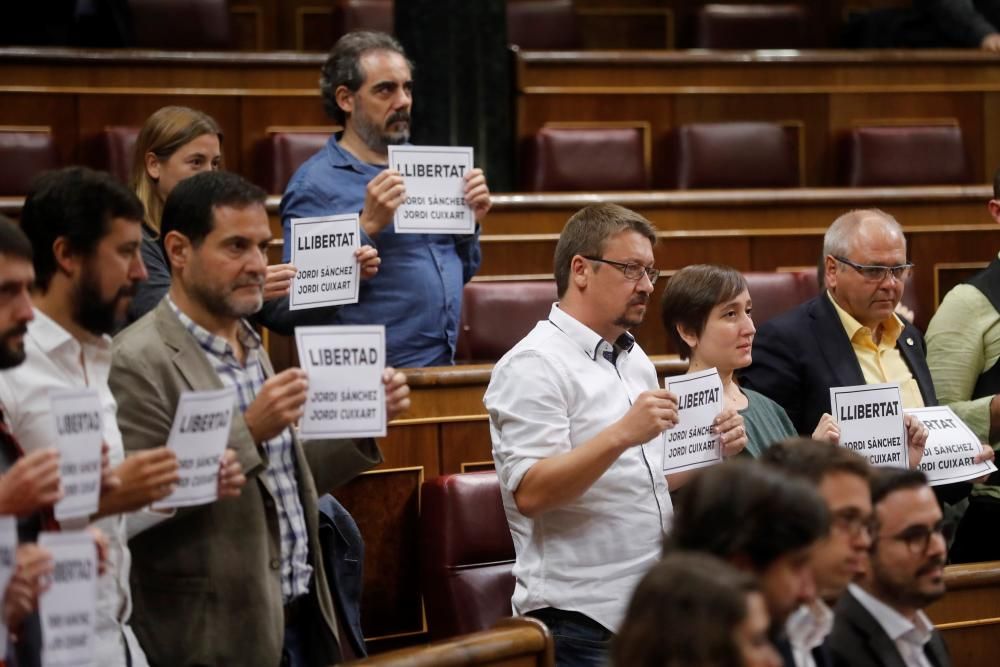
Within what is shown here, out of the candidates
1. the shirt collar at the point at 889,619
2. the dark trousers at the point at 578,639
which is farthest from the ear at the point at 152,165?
the shirt collar at the point at 889,619

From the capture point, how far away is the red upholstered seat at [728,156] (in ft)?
16.2

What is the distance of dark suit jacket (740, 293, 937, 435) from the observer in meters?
3.06

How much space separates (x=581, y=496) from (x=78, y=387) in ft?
2.78

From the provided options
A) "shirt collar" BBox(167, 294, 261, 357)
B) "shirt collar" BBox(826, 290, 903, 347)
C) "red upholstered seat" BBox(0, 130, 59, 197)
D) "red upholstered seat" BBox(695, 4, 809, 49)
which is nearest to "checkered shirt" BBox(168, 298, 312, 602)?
"shirt collar" BBox(167, 294, 261, 357)

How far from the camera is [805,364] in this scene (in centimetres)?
307

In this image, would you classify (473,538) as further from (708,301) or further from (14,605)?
(14,605)

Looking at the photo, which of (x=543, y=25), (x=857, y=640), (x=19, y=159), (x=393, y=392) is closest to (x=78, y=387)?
(x=393, y=392)

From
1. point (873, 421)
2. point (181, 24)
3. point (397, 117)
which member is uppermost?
point (181, 24)

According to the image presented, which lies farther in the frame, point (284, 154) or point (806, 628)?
point (284, 154)

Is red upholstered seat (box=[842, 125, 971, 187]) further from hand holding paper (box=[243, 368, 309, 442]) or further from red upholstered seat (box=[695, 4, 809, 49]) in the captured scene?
hand holding paper (box=[243, 368, 309, 442])

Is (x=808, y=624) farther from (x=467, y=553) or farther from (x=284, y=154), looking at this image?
(x=284, y=154)

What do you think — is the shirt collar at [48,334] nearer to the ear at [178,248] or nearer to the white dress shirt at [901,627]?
the ear at [178,248]

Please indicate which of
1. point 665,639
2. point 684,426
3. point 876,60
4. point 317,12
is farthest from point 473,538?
point 317,12

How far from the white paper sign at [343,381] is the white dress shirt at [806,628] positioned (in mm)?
631
